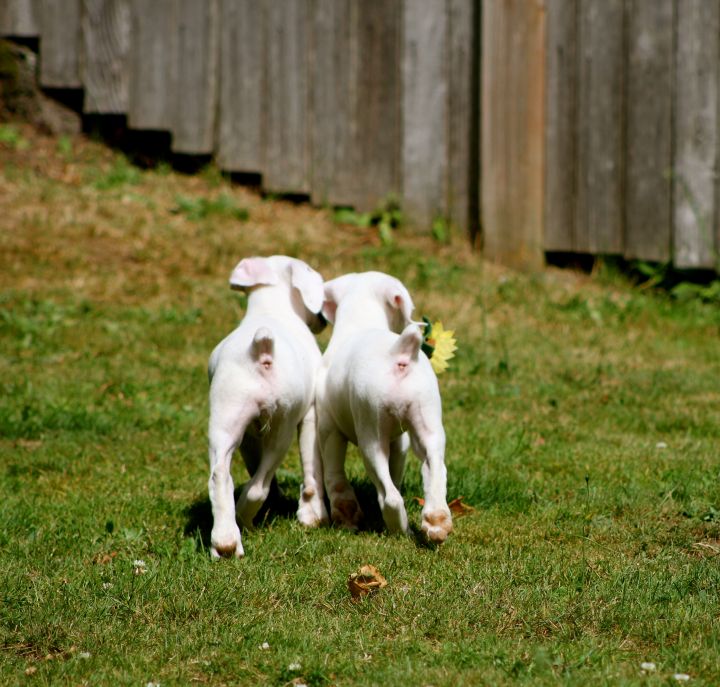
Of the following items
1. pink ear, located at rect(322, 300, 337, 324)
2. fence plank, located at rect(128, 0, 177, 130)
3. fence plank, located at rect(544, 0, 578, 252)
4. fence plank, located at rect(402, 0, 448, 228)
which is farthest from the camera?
fence plank, located at rect(128, 0, 177, 130)

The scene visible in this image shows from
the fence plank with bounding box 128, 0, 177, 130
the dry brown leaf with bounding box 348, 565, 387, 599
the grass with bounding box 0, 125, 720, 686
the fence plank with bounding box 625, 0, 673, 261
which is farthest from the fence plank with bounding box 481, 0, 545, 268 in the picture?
Answer: the dry brown leaf with bounding box 348, 565, 387, 599

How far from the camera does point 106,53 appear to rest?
11.1 metres

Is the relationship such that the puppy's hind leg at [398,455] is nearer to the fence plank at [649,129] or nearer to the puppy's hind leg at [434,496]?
the puppy's hind leg at [434,496]

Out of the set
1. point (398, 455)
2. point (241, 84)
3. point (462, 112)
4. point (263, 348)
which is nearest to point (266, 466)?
point (263, 348)

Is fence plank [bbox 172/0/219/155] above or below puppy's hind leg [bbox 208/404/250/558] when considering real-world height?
above

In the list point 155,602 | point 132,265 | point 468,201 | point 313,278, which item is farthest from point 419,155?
point 155,602

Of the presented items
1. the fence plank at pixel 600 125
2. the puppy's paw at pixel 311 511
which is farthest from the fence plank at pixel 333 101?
the puppy's paw at pixel 311 511

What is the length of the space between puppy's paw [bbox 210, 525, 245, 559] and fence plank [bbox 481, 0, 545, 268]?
17.7 feet

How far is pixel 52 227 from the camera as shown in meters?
9.68

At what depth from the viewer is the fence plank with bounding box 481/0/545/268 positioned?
911cm

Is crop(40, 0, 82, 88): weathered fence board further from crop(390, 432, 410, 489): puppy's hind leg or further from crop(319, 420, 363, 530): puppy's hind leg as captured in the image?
crop(390, 432, 410, 489): puppy's hind leg

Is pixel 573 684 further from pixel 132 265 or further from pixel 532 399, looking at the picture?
pixel 132 265

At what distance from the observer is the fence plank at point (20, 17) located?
11156mm

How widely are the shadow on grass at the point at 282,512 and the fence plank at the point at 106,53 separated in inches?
259
